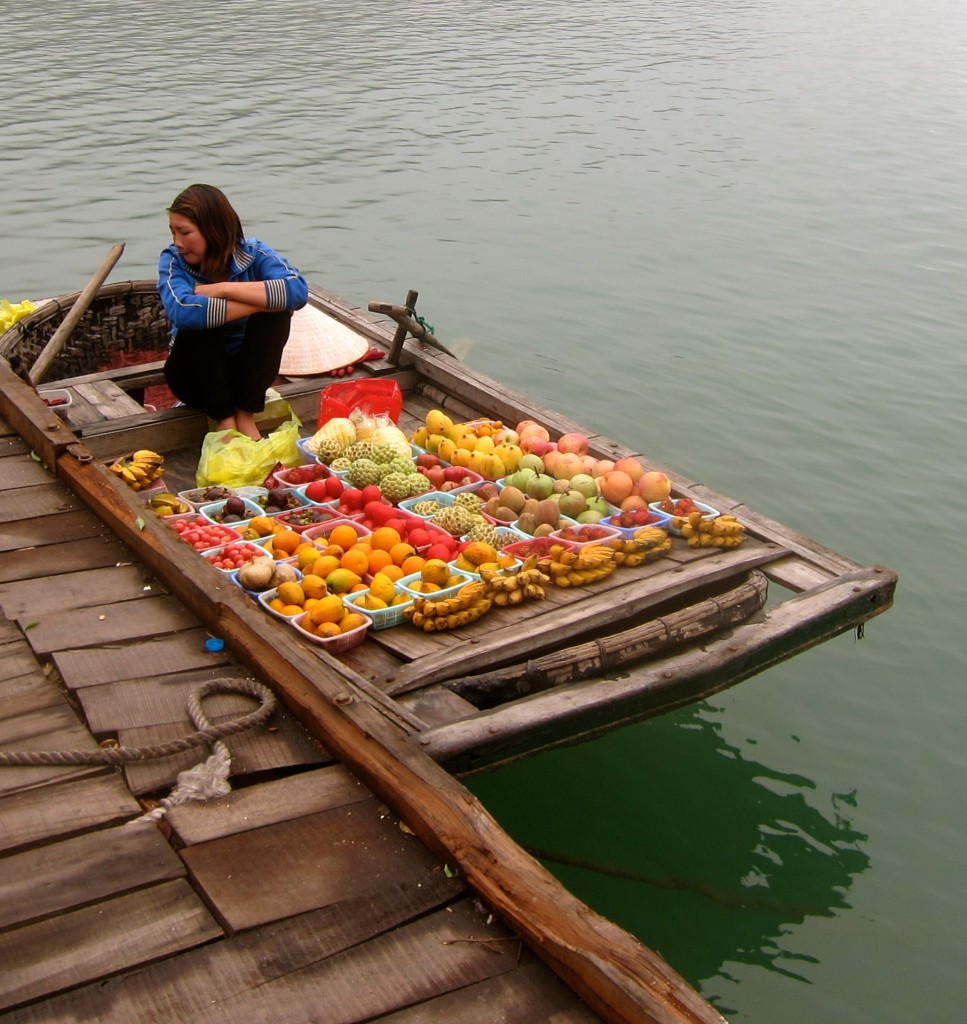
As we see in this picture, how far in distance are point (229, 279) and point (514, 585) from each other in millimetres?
2104

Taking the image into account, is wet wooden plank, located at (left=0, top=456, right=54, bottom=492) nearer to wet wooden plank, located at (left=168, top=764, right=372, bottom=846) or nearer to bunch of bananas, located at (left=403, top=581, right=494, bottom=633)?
bunch of bananas, located at (left=403, top=581, right=494, bottom=633)

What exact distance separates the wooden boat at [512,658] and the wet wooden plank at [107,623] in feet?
0.21

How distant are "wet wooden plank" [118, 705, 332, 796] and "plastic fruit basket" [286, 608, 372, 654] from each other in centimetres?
69

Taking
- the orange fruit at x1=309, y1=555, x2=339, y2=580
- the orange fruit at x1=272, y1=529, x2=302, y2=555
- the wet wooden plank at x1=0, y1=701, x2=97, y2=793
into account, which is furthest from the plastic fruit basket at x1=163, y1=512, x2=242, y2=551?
the wet wooden plank at x1=0, y1=701, x2=97, y2=793

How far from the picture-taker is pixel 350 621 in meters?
3.88

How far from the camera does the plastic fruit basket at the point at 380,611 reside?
3.95m

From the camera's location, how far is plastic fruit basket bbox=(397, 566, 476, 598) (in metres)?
4.06

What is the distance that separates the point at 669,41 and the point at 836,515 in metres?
15.8

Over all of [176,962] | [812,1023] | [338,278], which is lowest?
[812,1023]

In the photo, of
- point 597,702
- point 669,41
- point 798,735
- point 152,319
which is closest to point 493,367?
point 152,319

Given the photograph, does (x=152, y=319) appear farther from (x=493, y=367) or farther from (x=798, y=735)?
(x=798, y=735)

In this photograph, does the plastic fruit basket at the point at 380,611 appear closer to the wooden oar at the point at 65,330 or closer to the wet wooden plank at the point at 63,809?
the wet wooden plank at the point at 63,809

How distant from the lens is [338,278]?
1061 cm

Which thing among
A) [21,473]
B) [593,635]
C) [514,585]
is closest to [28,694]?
[21,473]
